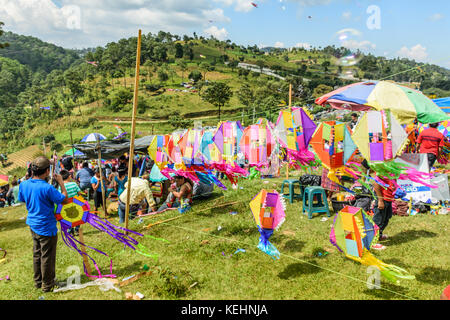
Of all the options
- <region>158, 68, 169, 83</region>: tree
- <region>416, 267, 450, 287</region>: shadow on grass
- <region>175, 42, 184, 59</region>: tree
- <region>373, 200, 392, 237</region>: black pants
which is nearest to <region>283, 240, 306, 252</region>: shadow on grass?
<region>373, 200, 392, 237</region>: black pants

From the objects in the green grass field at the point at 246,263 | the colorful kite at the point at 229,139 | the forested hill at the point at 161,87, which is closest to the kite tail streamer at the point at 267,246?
the green grass field at the point at 246,263

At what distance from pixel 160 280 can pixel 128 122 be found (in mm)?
43903

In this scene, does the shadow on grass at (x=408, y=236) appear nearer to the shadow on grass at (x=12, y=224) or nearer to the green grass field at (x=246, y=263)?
the green grass field at (x=246, y=263)

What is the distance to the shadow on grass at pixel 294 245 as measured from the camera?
4.47 meters

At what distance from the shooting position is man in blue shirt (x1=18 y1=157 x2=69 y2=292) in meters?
3.30

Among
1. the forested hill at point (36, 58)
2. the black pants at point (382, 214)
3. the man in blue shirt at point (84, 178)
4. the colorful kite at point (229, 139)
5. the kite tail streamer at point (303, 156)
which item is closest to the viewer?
the kite tail streamer at point (303, 156)

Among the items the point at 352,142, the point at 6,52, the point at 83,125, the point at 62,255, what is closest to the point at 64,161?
the point at 62,255

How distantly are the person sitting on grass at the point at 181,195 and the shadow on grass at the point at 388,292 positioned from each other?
13.6 ft

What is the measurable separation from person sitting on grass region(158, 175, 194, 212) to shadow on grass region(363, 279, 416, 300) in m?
4.14

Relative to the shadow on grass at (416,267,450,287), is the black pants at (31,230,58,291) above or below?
above

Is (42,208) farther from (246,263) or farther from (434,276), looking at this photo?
(434,276)

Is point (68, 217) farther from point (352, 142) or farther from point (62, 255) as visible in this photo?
point (352, 142)

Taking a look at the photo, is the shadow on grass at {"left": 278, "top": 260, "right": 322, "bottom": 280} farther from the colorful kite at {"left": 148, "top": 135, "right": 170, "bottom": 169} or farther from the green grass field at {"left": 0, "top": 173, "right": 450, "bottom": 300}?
the colorful kite at {"left": 148, "top": 135, "right": 170, "bottom": 169}

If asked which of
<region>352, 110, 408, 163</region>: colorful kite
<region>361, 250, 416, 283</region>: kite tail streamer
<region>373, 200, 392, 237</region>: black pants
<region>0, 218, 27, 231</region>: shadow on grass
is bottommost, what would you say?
<region>0, 218, 27, 231</region>: shadow on grass
